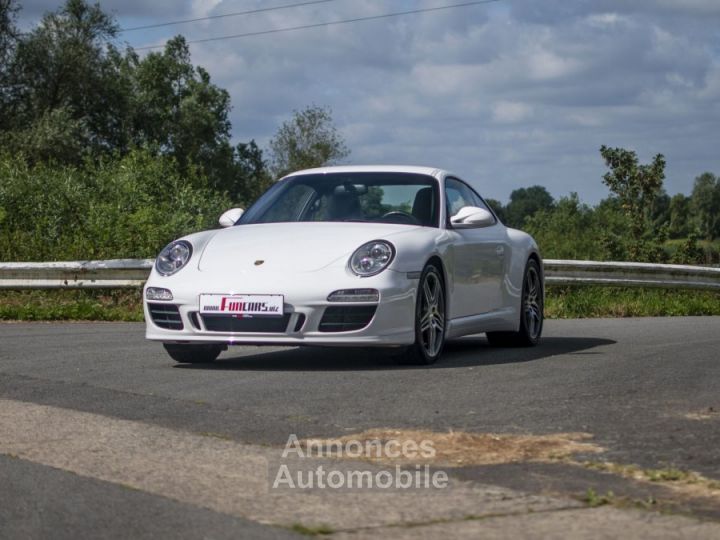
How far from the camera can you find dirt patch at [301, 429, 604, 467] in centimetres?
486

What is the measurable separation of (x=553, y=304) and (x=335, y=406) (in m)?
10.7

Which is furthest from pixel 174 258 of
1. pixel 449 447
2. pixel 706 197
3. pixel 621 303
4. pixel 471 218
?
pixel 706 197

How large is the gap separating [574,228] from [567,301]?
49.4 m

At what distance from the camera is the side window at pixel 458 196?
9438 mm

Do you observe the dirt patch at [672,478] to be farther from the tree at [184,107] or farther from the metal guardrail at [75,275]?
the tree at [184,107]

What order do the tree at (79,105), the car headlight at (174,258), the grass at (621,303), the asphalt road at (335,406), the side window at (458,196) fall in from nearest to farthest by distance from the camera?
1. the asphalt road at (335,406)
2. the car headlight at (174,258)
3. the side window at (458,196)
4. the grass at (621,303)
5. the tree at (79,105)

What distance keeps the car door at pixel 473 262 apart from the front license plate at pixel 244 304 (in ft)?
4.83

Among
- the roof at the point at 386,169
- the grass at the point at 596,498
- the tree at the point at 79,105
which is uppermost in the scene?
the tree at the point at 79,105

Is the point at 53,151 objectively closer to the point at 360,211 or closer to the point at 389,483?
the point at 360,211

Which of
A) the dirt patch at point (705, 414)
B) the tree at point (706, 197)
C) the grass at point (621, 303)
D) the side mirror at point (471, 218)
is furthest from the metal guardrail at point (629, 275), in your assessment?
the tree at point (706, 197)

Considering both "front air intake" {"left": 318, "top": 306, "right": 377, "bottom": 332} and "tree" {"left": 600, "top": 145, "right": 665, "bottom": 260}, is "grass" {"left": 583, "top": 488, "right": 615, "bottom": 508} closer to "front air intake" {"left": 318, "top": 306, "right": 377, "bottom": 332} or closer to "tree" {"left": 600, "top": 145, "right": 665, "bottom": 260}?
"front air intake" {"left": 318, "top": 306, "right": 377, "bottom": 332}

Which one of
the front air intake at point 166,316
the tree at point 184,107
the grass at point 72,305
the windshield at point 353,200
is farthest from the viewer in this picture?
the tree at point 184,107

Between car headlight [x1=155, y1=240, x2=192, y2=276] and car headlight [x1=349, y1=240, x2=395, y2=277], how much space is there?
3.68 ft

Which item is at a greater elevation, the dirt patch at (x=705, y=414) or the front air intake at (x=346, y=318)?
the front air intake at (x=346, y=318)
